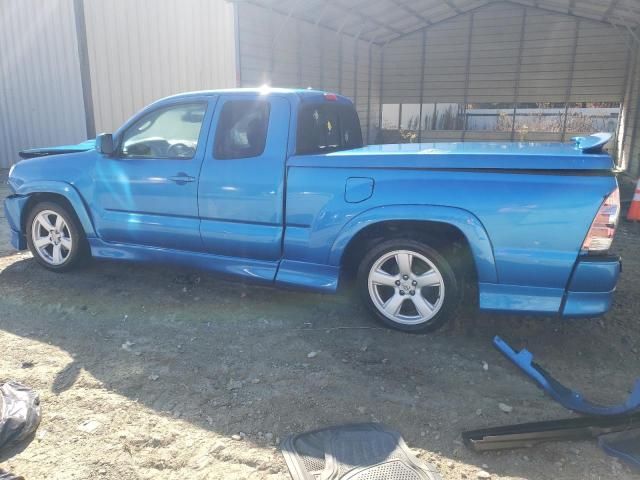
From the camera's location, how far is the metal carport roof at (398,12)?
12.6m

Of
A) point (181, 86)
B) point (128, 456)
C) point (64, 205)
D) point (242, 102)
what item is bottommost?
point (128, 456)

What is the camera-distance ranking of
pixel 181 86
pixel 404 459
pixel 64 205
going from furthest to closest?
pixel 181 86 → pixel 64 205 → pixel 404 459

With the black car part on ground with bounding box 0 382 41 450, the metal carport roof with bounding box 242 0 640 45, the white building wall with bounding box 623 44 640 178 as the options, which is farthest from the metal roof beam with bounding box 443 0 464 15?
the black car part on ground with bounding box 0 382 41 450

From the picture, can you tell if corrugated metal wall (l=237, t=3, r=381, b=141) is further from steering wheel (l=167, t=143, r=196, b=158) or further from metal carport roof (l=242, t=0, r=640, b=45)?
steering wheel (l=167, t=143, r=196, b=158)

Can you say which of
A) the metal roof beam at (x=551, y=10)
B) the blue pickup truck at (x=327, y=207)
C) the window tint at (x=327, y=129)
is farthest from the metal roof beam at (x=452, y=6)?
the blue pickup truck at (x=327, y=207)

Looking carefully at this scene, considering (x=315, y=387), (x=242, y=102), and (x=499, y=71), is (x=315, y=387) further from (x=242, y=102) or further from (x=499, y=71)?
(x=499, y=71)

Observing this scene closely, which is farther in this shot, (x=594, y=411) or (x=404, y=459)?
(x=594, y=411)

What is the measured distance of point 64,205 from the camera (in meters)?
4.92

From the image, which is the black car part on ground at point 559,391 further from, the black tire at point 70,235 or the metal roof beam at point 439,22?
the metal roof beam at point 439,22

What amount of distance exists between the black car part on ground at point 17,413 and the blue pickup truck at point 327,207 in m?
1.72

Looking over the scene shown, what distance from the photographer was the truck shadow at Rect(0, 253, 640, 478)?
290cm

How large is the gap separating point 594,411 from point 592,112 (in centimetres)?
1612

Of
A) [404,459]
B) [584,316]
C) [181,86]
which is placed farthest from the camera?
[181,86]

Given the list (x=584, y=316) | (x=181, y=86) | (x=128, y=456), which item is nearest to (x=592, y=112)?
(x=181, y=86)
